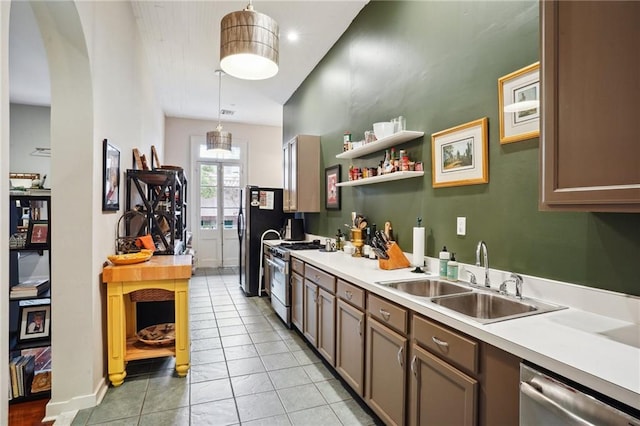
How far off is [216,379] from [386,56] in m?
3.12

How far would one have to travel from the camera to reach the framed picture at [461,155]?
203 cm

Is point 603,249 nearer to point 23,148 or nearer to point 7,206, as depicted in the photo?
point 7,206

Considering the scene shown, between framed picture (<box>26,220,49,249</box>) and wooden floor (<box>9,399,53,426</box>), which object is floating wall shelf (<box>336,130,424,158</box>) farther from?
wooden floor (<box>9,399,53,426</box>)

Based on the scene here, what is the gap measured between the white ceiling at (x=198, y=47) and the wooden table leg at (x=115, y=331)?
2.42 m

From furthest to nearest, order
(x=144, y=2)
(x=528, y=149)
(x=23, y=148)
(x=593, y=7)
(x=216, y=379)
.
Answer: (x=23, y=148)
(x=144, y=2)
(x=216, y=379)
(x=528, y=149)
(x=593, y=7)

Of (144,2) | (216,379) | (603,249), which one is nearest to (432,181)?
(603,249)

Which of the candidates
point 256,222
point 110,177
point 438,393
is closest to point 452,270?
point 438,393

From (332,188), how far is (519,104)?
2.64 meters

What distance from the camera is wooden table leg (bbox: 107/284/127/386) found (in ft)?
8.13

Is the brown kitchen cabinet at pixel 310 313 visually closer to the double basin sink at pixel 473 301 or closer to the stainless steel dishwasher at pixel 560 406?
the double basin sink at pixel 473 301

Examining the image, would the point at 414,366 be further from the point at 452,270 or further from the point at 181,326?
the point at 181,326

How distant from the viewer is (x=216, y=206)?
768 centimetres

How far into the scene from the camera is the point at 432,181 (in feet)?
8.10

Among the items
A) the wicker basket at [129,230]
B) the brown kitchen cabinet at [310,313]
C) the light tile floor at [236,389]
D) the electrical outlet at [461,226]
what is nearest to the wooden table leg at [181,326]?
the light tile floor at [236,389]
